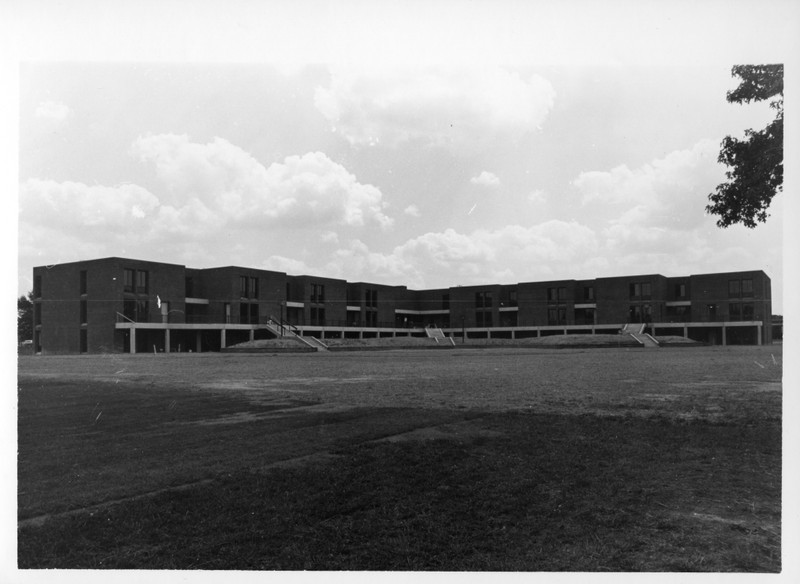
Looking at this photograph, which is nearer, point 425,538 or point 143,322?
point 425,538

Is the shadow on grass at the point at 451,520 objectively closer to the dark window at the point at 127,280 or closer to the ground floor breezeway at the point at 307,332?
the ground floor breezeway at the point at 307,332

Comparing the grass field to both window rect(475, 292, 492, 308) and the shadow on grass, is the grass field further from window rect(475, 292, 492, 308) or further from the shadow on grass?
window rect(475, 292, 492, 308)

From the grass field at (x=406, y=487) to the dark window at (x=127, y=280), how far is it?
29017 mm

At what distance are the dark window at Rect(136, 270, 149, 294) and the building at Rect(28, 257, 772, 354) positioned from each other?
0.25 ft

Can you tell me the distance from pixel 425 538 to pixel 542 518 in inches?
48.1

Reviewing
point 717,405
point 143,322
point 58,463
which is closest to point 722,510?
point 717,405

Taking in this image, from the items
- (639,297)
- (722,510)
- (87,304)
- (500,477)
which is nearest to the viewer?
(722,510)

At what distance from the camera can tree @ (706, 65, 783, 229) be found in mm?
9258

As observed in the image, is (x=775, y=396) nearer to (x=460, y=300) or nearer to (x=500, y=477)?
(x=500, y=477)

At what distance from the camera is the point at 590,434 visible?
28.3 feet

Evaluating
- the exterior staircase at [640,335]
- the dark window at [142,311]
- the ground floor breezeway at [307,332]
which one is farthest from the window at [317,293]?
the exterior staircase at [640,335]

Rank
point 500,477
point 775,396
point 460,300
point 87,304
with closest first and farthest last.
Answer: point 500,477, point 775,396, point 87,304, point 460,300

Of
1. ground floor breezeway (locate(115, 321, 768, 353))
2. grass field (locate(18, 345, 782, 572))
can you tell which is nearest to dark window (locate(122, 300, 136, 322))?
ground floor breezeway (locate(115, 321, 768, 353))

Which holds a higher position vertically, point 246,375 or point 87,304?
point 87,304
